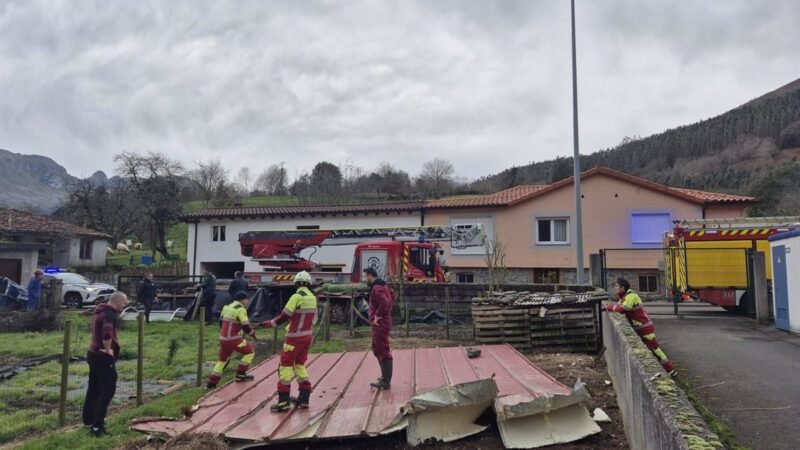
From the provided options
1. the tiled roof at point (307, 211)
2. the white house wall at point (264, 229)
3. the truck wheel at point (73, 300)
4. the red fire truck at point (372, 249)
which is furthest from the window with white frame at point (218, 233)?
the red fire truck at point (372, 249)

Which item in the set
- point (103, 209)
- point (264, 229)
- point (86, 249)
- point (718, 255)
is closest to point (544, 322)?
point (718, 255)

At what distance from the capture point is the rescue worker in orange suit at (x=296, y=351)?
7133mm

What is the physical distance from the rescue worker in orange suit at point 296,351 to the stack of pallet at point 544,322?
5.86m

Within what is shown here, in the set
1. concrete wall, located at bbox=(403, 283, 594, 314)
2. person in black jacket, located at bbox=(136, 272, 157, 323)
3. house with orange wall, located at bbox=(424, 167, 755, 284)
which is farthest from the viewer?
house with orange wall, located at bbox=(424, 167, 755, 284)

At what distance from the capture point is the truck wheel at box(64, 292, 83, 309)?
24.0 metres

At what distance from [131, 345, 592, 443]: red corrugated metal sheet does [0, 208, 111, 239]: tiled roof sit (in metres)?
31.4

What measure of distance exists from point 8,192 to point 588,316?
202 metres

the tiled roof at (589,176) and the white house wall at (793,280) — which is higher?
the tiled roof at (589,176)

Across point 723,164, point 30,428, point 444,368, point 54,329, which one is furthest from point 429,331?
point 723,164

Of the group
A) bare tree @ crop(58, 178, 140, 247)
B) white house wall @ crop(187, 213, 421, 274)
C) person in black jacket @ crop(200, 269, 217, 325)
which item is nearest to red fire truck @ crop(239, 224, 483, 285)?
person in black jacket @ crop(200, 269, 217, 325)

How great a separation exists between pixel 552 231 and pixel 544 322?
Result: 16512mm

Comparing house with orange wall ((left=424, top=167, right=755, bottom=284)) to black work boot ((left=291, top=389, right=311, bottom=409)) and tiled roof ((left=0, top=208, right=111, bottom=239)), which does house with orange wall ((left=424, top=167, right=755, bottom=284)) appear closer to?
black work boot ((left=291, top=389, right=311, bottom=409))

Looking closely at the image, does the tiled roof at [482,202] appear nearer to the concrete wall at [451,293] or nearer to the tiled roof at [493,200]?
the tiled roof at [493,200]

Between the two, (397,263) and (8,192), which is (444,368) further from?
(8,192)
